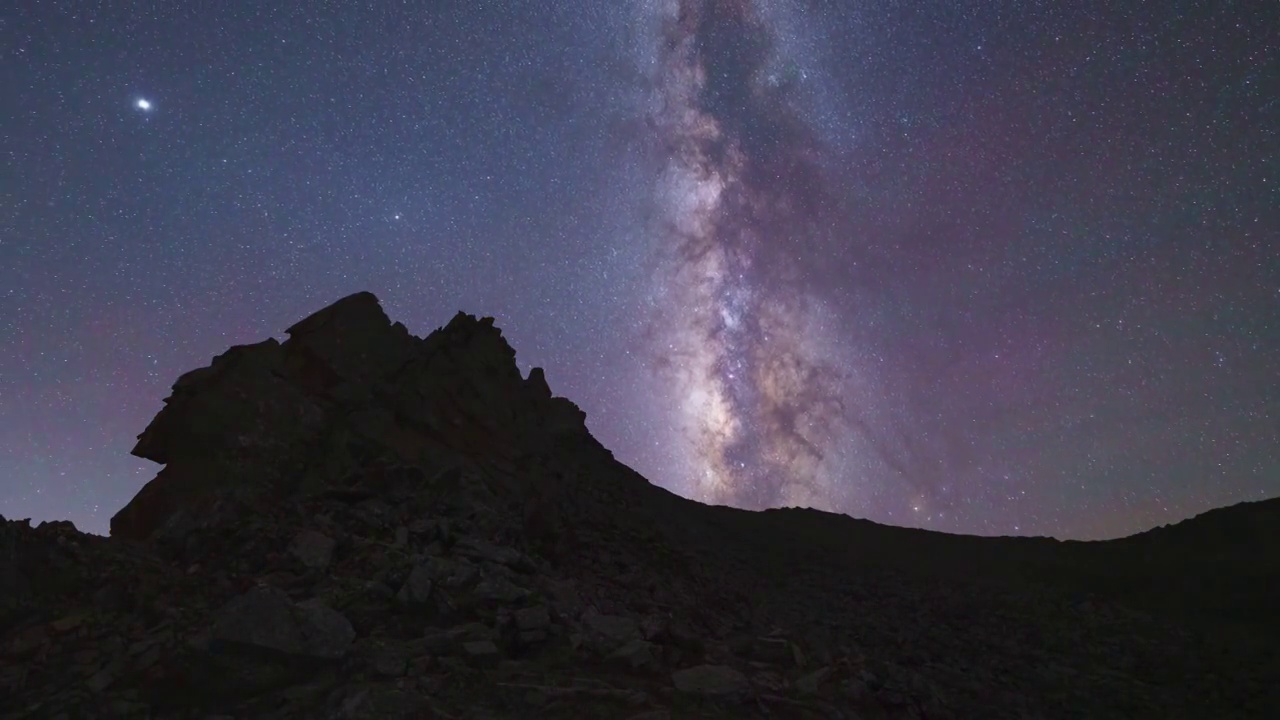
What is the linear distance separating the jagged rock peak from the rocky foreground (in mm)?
82

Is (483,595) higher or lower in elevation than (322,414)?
lower

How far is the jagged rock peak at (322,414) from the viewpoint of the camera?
1725 cm

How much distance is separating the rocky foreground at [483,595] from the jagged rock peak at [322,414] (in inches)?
3.2

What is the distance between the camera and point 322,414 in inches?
803

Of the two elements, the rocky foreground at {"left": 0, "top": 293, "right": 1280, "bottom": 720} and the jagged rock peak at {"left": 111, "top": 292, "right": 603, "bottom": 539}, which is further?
the jagged rock peak at {"left": 111, "top": 292, "right": 603, "bottom": 539}

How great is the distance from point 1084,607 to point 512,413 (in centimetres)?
2477

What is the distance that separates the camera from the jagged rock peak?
56.6 ft

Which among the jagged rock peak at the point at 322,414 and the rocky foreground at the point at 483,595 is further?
the jagged rock peak at the point at 322,414

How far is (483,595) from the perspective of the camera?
1266 cm

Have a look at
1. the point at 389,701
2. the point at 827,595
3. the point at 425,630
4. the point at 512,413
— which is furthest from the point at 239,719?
the point at 827,595

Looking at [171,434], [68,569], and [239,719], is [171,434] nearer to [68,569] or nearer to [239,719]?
[68,569]

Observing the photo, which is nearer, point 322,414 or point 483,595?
point 483,595

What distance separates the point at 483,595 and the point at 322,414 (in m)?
10.6

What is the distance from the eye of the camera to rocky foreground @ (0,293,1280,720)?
996 centimetres
